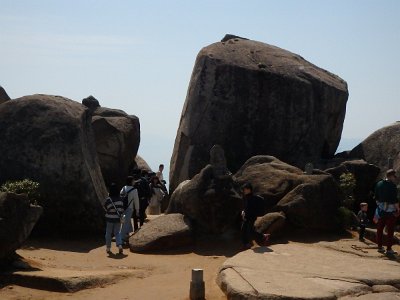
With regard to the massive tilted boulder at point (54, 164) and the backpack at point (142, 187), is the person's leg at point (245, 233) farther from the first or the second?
the massive tilted boulder at point (54, 164)

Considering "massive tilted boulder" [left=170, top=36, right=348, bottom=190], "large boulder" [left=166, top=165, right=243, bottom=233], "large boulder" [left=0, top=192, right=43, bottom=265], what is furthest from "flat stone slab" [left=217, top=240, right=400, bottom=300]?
"massive tilted boulder" [left=170, top=36, right=348, bottom=190]

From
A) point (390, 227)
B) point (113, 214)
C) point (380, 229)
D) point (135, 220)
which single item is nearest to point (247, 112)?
point (135, 220)

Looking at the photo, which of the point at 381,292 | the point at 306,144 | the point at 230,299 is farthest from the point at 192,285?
the point at 306,144

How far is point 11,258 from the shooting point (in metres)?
14.4

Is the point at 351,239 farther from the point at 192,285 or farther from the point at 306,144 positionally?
the point at 306,144

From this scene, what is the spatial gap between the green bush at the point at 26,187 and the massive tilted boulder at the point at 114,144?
990cm

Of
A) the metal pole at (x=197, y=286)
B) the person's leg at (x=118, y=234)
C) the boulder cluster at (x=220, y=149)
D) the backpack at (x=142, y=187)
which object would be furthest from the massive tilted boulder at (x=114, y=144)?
the metal pole at (x=197, y=286)

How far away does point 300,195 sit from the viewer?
18.6 m

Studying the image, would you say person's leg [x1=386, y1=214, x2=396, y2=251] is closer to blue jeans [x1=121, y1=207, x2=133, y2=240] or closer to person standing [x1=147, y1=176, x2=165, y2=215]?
blue jeans [x1=121, y1=207, x2=133, y2=240]

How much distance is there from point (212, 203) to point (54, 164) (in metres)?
5.06

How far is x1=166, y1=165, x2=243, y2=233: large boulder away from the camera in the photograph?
18.4m

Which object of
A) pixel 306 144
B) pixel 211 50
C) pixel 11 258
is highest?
pixel 211 50

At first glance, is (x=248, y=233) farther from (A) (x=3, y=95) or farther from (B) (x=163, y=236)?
(A) (x=3, y=95)

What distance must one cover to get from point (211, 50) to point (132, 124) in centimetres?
585
